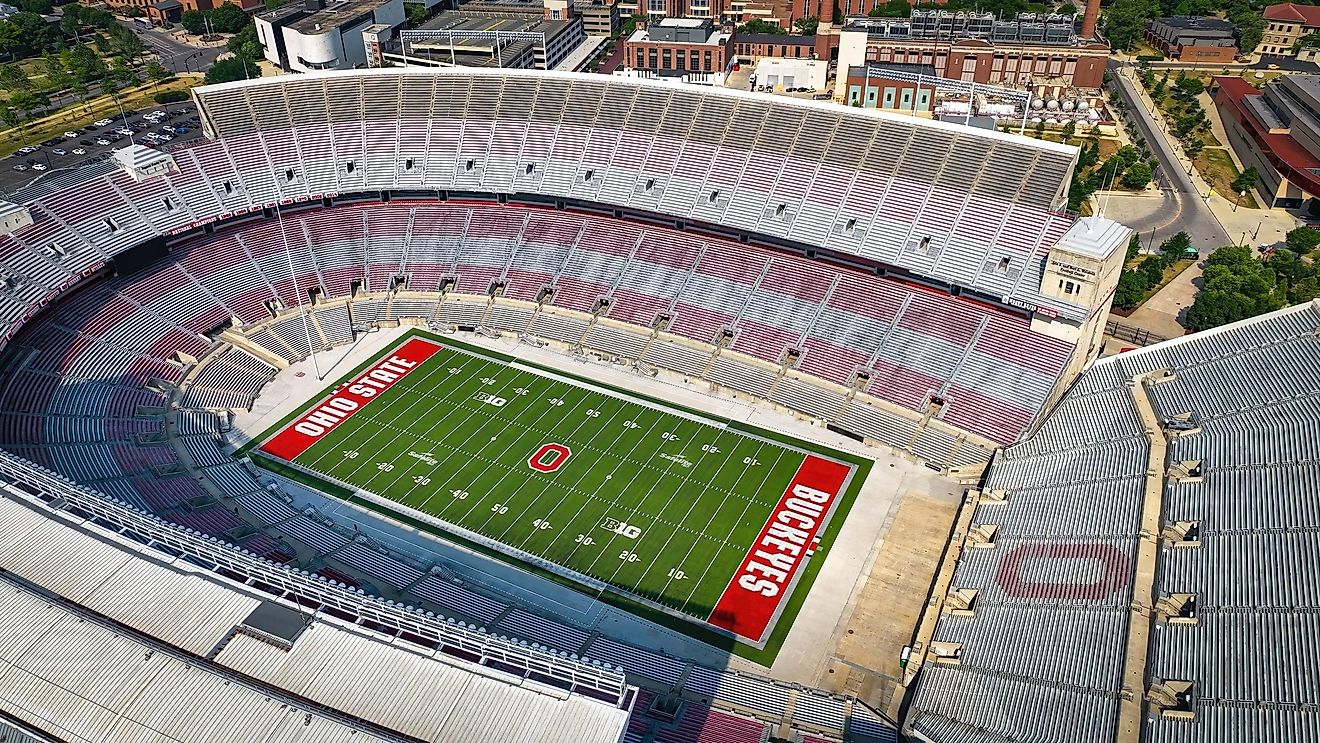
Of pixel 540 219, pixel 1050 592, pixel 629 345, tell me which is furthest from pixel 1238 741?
pixel 540 219

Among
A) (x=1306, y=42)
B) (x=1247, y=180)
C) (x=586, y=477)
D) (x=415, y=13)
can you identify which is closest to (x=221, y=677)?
(x=586, y=477)

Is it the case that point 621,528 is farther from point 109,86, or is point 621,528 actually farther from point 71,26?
point 71,26

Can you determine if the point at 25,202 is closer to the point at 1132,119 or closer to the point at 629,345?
the point at 629,345

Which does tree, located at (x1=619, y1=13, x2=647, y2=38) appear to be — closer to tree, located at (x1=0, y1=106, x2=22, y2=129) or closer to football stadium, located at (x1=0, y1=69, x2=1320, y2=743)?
football stadium, located at (x1=0, y1=69, x2=1320, y2=743)

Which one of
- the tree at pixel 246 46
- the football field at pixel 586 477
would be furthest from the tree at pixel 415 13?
the football field at pixel 586 477

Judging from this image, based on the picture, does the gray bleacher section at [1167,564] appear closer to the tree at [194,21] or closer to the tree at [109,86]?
the tree at [109,86]

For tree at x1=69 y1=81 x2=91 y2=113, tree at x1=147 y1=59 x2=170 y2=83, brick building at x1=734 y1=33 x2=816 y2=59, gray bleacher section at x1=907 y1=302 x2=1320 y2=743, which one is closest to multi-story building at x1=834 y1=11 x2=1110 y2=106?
brick building at x1=734 y1=33 x2=816 y2=59
